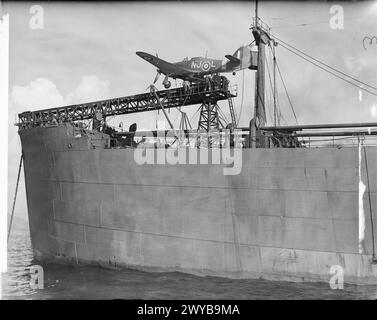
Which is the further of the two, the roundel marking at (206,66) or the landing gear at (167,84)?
the landing gear at (167,84)

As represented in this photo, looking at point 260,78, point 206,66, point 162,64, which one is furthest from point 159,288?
point 162,64

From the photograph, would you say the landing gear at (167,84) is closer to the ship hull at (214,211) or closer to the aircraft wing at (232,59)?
the aircraft wing at (232,59)

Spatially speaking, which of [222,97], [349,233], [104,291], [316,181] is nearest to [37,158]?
[104,291]

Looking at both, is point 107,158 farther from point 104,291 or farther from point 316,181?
point 316,181

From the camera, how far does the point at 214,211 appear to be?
13664 mm

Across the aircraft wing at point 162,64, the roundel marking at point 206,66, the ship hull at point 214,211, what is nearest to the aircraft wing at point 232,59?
the roundel marking at point 206,66

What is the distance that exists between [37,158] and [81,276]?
5.85 metres

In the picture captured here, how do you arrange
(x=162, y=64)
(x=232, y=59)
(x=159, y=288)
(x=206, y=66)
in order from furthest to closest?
(x=162, y=64)
(x=206, y=66)
(x=232, y=59)
(x=159, y=288)

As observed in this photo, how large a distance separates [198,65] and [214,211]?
23.8ft

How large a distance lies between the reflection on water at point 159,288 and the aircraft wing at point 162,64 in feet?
30.4

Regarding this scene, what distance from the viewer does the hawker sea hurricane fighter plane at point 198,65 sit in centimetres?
1705

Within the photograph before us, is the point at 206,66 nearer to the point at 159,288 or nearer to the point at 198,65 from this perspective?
the point at 198,65

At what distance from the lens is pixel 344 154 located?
1257cm
